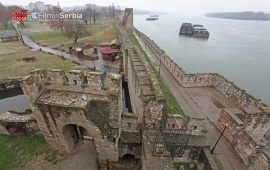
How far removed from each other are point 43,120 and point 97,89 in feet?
10.6

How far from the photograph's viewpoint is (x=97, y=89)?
7.27m

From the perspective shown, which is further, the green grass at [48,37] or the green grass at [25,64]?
the green grass at [48,37]

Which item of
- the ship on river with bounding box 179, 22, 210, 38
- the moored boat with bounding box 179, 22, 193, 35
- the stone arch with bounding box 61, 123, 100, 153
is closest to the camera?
the stone arch with bounding box 61, 123, 100, 153

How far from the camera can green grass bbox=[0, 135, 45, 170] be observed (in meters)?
8.70

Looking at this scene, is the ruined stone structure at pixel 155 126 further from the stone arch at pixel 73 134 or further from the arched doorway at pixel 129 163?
the stone arch at pixel 73 134

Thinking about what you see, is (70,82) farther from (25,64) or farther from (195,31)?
(195,31)

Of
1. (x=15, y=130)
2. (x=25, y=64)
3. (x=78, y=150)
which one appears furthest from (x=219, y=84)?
(x=25, y=64)

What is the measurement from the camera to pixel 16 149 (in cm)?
954

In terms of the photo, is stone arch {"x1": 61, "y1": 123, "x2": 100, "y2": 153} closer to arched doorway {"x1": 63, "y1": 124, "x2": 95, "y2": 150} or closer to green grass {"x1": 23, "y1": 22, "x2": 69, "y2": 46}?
Answer: arched doorway {"x1": 63, "y1": 124, "x2": 95, "y2": 150}

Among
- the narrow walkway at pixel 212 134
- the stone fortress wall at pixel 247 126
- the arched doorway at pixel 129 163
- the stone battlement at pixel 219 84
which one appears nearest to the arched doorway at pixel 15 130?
the arched doorway at pixel 129 163

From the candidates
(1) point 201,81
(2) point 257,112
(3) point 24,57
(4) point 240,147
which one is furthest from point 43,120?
(3) point 24,57

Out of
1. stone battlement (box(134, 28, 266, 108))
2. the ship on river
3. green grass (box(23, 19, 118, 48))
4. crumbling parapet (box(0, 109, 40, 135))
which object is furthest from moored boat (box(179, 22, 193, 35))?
crumbling parapet (box(0, 109, 40, 135))

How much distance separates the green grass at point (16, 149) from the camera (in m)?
8.70

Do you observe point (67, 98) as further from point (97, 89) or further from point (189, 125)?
point (189, 125)
